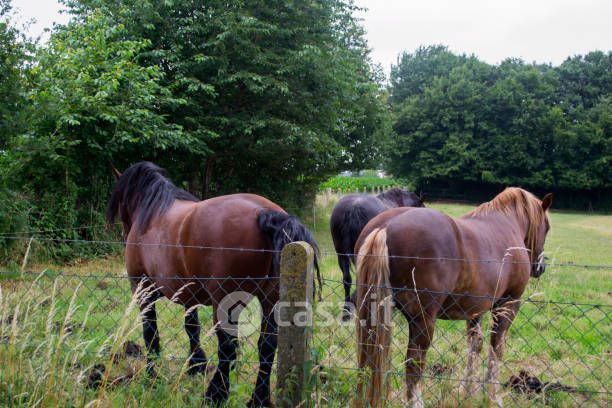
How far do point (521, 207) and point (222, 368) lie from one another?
3.02m

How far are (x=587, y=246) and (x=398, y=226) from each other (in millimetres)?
13997

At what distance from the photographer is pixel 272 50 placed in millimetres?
11898

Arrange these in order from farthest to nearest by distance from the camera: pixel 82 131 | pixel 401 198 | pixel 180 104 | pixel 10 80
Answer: pixel 180 104
pixel 82 131
pixel 401 198
pixel 10 80

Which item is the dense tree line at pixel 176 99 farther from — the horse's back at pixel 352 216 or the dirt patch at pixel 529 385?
the dirt patch at pixel 529 385

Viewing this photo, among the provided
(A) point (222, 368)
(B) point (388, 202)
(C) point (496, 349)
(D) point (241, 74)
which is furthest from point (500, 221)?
(D) point (241, 74)

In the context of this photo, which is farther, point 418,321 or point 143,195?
point 143,195

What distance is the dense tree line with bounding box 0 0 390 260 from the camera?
8.28m

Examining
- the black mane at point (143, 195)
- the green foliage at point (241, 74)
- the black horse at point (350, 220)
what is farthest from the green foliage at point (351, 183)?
the black mane at point (143, 195)

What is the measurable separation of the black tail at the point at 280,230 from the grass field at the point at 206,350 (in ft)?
1.27

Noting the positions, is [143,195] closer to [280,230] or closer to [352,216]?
[280,230]

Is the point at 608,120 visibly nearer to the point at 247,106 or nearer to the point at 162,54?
the point at 247,106

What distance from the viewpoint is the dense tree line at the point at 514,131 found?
35.0m

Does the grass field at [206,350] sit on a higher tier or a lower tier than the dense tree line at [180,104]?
lower

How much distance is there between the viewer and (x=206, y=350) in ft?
14.2
